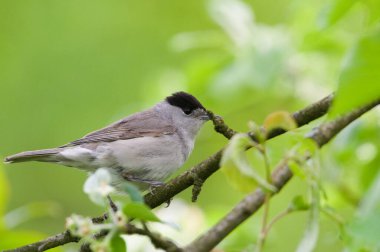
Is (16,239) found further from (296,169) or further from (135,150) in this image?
(135,150)

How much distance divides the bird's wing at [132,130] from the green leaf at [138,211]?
2.72 m

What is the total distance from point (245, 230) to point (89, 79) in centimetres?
433

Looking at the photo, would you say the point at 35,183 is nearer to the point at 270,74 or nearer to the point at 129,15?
the point at 129,15

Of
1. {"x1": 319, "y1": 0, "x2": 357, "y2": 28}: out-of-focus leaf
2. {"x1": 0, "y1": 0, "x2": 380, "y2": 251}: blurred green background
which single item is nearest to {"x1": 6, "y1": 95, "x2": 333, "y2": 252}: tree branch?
{"x1": 319, "y1": 0, "x2": 357, "y2": 28}: out-of-focus leaf

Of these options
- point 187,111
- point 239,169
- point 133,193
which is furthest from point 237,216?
point 187,111

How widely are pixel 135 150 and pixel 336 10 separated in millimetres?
2304

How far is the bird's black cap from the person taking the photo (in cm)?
462

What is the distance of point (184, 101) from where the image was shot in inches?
186

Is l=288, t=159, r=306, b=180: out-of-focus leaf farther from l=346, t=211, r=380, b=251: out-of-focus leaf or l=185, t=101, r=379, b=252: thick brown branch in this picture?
l=346, t=211, r=380, b=251: out-of-focus leaf

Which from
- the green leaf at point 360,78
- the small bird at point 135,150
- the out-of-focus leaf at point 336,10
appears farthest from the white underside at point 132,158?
the green leaf at point 360,78

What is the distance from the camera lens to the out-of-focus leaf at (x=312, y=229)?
1.23m

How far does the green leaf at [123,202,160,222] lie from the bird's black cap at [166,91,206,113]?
10.9ft

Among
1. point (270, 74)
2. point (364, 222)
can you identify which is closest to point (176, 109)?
point (270, 74)

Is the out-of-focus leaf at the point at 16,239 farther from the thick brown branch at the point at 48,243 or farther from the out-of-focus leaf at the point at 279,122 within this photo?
the out-of-focus leaf at the point at 279,122
